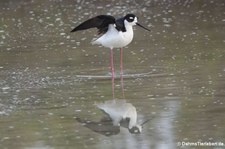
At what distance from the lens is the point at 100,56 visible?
37.8ft

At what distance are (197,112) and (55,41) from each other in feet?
18.6

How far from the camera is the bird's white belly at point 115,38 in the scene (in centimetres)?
1015

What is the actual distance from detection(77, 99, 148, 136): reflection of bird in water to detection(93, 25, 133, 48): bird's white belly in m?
1.76

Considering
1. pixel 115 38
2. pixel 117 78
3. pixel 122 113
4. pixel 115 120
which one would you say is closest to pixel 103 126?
pixel 115 120

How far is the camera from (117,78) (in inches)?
388

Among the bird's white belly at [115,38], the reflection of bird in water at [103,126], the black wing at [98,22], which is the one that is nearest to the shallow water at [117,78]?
the reflection of bird in water at [103,126]

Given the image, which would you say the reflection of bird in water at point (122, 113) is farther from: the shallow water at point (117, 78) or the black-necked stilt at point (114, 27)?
the black-necked stilt at point (114, 27)

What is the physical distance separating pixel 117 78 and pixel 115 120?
2240mm

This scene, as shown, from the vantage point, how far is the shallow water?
709cm

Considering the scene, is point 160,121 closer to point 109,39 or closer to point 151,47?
point 109,39

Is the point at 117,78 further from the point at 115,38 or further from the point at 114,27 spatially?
the point at 114,27

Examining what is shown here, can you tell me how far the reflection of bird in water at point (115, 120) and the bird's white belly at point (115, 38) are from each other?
1.76 metres

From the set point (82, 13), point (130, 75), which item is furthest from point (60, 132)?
point (82, 13)

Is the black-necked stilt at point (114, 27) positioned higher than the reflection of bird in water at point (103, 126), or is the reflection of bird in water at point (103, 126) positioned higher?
the black-necked stilt at point (114, 27)
